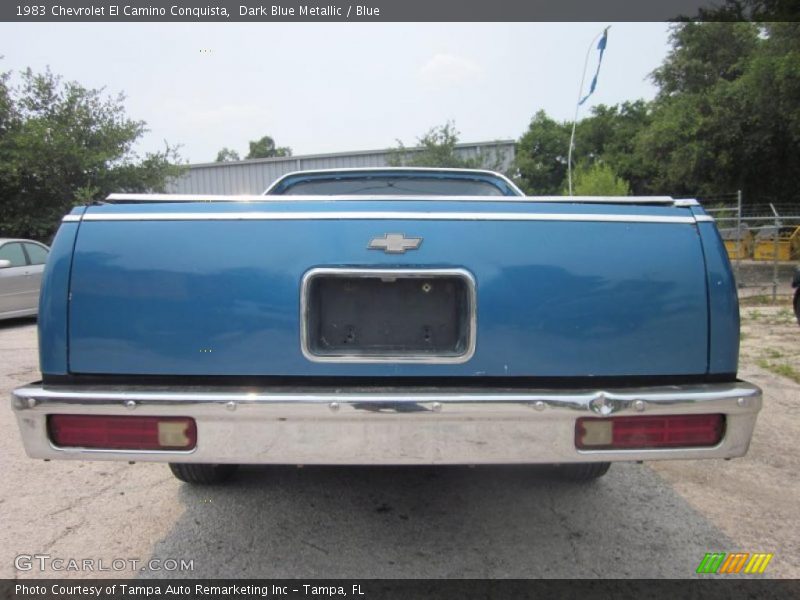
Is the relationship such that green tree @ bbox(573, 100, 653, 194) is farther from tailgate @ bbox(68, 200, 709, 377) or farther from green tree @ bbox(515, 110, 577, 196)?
tailgate @ bbox(68, 200, 709, 377)

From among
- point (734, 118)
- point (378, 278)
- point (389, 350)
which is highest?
point (734, 118)

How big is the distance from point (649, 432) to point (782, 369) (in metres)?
4.53

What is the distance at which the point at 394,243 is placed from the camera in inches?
72.4

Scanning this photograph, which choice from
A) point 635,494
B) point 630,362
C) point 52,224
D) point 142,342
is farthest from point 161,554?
point 52,224

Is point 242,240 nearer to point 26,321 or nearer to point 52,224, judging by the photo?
point 26,321

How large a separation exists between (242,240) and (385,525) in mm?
1475

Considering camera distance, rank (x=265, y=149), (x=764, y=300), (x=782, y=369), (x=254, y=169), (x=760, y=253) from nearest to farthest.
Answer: (x=782, y=369), (x=764, y=300), (x=760, y=253), (x=254, y=169), (x=265, y=149)

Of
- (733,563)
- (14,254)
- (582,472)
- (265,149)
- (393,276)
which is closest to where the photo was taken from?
(393,276)

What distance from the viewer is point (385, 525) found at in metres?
2.52

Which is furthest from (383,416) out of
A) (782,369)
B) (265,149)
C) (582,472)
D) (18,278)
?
(265,149)

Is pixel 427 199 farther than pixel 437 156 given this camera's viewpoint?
No

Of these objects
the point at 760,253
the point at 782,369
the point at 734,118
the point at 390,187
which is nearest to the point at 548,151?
the point at 734,118

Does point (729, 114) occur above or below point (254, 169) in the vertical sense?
above

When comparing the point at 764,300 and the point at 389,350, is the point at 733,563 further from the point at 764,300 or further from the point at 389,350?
the point at 764,300
